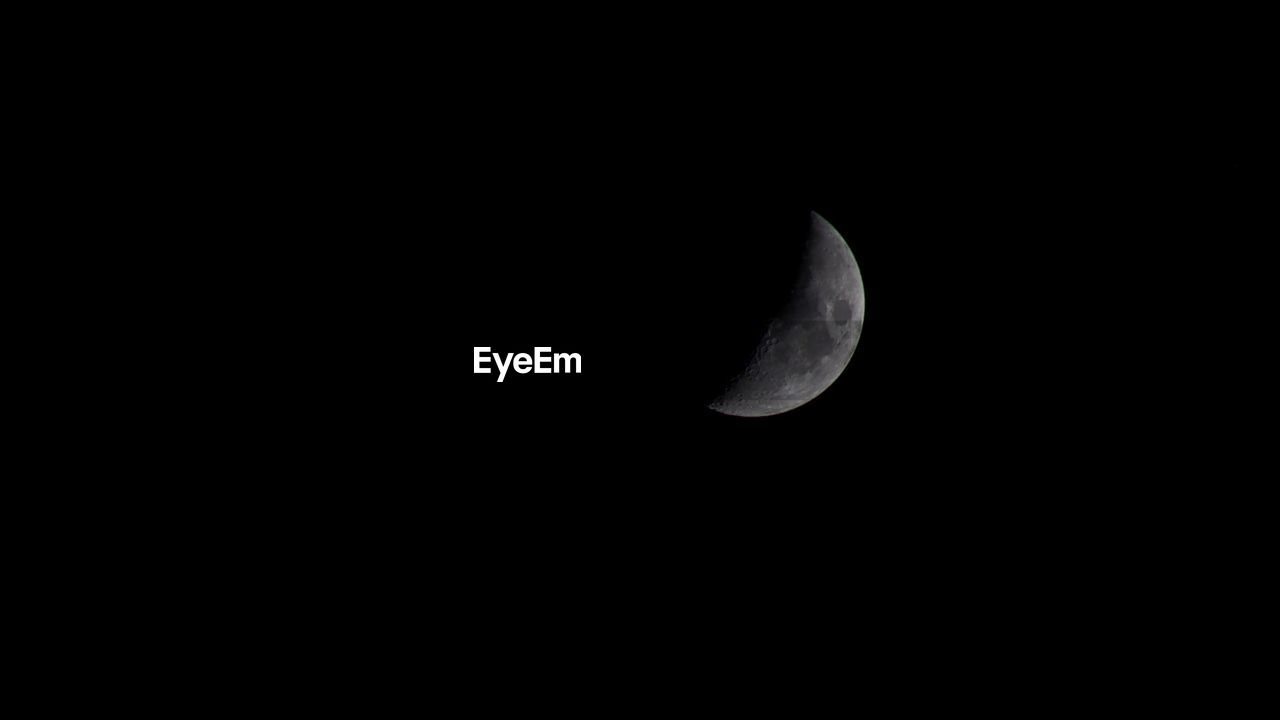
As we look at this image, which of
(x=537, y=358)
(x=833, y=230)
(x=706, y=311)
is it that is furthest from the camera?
(x=537, y=358)

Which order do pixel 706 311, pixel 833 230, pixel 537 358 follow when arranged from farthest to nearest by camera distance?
pixel 537 358, pixel 833 230, pixel 706 311

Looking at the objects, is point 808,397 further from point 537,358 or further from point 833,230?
point 537,358

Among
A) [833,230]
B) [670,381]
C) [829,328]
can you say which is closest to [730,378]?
[670,381]

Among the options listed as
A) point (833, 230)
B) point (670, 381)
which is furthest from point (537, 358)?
point (833, 230)

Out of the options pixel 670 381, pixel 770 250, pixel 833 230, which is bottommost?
pixel 670 381

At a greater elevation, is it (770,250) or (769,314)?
(770,250)

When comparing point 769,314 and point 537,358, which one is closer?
point 769,314

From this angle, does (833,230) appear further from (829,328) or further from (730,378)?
(730,378)
